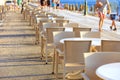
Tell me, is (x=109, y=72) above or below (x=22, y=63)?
above

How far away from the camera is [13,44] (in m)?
11.6

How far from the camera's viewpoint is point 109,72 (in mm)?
3738

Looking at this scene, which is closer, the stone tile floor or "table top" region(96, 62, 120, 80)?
"table top" region(96, 62, 120, 80)

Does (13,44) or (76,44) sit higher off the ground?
(76,44)

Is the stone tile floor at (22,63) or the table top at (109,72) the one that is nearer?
the table top at (109,72)

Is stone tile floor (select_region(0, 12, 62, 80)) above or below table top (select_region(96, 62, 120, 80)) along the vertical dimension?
below

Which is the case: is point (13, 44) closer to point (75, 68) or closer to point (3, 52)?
point (3, 52)

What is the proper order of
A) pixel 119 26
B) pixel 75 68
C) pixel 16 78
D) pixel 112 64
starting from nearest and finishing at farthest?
pixel 112 64
pixel 75 68
pixel 16 78
pixel 119 26

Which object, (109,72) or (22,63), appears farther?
(22,63)

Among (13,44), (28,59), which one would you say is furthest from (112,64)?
(13,44)

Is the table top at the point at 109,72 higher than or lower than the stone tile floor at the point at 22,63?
higher

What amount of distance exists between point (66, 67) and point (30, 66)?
2.56m

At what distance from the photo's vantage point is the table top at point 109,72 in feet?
11.7

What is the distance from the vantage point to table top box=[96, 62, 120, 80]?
356cm
